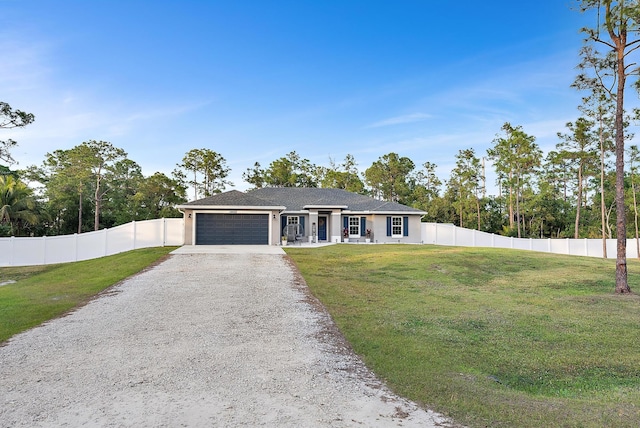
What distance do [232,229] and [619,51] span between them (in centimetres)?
1877

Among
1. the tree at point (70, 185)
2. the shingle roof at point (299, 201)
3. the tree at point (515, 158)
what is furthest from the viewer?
the tree at point (70, 185)

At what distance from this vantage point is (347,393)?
3734 millimetres

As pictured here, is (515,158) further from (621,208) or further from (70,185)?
(70,185)

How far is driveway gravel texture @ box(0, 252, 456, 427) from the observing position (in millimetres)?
3240

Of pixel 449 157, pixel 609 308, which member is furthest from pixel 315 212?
pixel 449 157

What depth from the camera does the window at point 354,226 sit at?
86.9 feet

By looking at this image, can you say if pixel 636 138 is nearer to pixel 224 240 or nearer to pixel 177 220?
pixel 224 240

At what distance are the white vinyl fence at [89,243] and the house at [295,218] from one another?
1643 mm

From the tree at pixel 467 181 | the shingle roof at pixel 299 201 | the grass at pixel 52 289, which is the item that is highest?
the tree at pixel 467 181

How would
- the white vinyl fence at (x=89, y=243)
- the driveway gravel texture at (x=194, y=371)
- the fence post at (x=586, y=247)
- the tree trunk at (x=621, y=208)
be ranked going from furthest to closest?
the fence post at (x=586, y=247), the white vinyl fence at (x=89, y=243), the tree trunk at (x=621, y=208), the driveway gravel texture at (x=194, y=371)

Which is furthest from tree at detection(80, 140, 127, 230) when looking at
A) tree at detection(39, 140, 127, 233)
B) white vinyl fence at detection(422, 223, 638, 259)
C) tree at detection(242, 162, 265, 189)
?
white vinyl fence at detection(422, 223, 638, 259)

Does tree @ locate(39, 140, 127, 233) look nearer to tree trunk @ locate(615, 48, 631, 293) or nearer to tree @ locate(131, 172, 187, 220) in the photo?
tree @ locate(131, 172, 187, 220)

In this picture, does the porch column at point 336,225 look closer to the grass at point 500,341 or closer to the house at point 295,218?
the house at point 295,218

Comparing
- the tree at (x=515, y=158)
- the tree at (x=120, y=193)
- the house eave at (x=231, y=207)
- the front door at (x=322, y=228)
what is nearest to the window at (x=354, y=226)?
the front door at (x=322, y=228)
